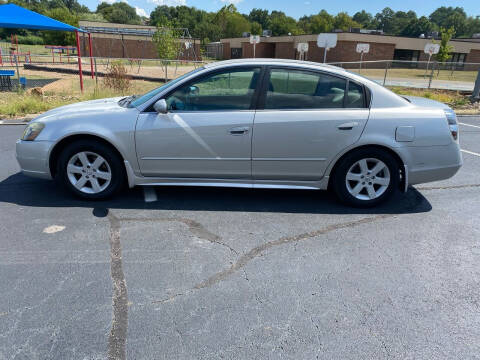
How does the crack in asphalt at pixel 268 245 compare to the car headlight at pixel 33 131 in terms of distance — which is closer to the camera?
the crack in asphalt at pixel 268 245

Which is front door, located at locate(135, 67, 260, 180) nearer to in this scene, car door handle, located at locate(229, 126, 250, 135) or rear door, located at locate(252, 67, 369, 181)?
car door handle, located at locate(229, 126, 250, 135)

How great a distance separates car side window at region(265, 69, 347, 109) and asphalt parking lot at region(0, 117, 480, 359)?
1.21m

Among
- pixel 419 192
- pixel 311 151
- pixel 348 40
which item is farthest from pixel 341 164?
pixel 348 40

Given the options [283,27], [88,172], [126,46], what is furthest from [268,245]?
[283,27]

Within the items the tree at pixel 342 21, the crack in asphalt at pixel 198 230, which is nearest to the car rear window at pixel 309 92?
the crack in asphalt at pixel 198 230

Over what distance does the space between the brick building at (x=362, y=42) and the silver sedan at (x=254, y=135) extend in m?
38.1

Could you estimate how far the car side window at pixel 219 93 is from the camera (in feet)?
13.4

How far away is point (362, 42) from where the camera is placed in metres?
43.2

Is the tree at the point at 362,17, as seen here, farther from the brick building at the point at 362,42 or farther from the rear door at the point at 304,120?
the rear door at the point at 304,120

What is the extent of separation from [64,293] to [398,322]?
2409 mm

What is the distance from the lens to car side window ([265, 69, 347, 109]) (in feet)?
13.4

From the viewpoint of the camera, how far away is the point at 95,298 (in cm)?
268

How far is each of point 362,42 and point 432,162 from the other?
43942 millimetres

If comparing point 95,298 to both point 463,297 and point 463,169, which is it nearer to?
point 463,297
